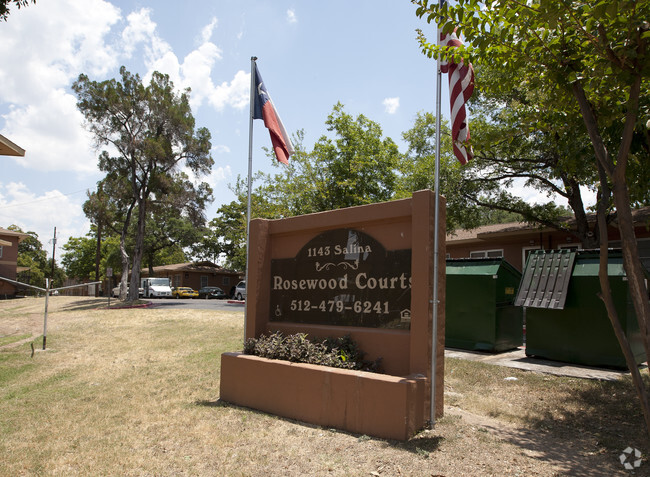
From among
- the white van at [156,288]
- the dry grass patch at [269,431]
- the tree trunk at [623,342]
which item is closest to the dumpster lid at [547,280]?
the dry grass patch at [269,431]

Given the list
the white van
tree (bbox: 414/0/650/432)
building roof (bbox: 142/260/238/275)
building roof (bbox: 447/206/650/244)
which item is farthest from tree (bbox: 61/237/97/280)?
tree (bbox: 414/0/650/432)

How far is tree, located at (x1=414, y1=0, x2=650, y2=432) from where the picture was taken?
4027 mm

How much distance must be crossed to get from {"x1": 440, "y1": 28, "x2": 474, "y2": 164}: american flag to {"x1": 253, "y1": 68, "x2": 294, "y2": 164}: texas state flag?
2.64 m

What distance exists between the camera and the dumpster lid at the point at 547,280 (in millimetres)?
7945

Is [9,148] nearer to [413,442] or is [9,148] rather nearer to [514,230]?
[413,442]

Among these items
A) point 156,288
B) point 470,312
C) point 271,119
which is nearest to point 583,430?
point 470,312

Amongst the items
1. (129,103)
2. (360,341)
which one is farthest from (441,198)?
(129,103)

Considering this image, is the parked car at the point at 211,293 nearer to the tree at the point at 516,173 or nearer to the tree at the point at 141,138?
the tree at the point at 141,138

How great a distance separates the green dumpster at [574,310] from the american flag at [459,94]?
4091 mm

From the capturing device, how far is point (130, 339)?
11.9 m

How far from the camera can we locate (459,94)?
5098mm

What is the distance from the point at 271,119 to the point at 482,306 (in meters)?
5.54

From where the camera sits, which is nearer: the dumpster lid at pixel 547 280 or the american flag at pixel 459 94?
the american flag at pixel 459 94

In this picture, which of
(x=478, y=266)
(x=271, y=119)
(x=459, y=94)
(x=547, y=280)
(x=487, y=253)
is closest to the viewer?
(x=459, y=94)
